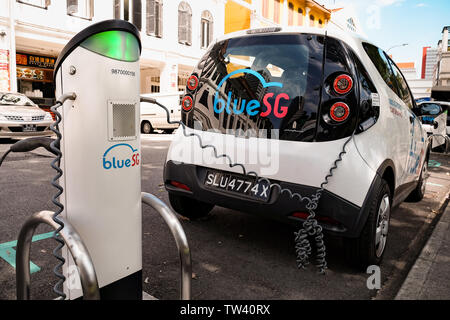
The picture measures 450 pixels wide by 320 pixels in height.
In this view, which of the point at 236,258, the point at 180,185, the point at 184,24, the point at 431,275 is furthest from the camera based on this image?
the point at 184,24

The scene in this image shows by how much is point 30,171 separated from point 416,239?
17.9ft

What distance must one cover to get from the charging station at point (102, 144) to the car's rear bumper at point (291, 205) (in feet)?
4.30

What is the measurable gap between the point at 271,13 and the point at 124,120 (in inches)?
1171

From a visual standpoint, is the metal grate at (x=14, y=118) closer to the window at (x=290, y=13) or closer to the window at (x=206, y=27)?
the window at (x=206, y=27)

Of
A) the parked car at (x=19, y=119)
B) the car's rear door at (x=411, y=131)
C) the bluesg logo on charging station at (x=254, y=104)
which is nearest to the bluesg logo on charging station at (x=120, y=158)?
the bluesg logo on charging station at (x=254, y=104)

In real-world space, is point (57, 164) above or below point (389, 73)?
below

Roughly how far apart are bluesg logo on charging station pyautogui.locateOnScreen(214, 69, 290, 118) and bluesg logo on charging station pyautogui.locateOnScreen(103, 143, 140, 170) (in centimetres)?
142

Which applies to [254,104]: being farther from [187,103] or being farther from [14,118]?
[14,118]

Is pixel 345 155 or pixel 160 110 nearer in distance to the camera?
pixel 345 155

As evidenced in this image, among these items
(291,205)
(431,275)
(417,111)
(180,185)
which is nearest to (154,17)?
(417,111)

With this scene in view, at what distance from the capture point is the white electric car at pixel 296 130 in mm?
2723

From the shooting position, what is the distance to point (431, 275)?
2.84m

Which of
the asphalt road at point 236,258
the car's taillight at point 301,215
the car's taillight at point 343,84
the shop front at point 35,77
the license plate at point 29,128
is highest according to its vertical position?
the shop front at point 35,77

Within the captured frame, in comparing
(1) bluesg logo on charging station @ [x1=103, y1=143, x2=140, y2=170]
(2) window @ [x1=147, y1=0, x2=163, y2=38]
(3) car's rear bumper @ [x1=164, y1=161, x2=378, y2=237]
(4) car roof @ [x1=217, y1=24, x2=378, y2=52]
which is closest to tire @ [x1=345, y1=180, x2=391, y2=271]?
(3) car's rear bumper @ [x1=164, y1=161, x2=378, y2=237]
